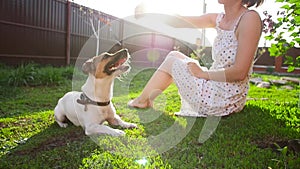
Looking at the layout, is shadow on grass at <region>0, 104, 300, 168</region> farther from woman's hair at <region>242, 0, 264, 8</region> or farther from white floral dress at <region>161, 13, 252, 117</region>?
woman's hair at <region>242, 0, 264, 8</region>

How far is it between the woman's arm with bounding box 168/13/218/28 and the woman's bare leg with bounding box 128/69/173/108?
64 cm

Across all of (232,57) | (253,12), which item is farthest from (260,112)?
(253,12)

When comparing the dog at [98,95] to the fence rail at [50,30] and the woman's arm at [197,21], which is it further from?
the fence rail at [50,30]

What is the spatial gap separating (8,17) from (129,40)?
6.76 meters

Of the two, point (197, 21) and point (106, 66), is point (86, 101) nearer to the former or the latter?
point (106, 66)

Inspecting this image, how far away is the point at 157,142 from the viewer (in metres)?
2.29

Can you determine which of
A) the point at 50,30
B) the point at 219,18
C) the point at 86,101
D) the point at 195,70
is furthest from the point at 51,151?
the point at 50,30

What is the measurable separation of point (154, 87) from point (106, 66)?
2.68 ft

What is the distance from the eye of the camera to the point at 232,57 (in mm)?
2684

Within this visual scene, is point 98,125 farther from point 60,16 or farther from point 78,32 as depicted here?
point 78,32

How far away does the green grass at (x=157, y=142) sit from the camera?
6.14ft

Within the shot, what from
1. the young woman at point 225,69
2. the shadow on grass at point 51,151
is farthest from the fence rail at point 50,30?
the young woman at point 225,69

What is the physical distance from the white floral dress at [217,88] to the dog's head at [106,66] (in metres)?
0.63

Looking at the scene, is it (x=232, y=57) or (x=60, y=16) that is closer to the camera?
(x=232, y=57)
